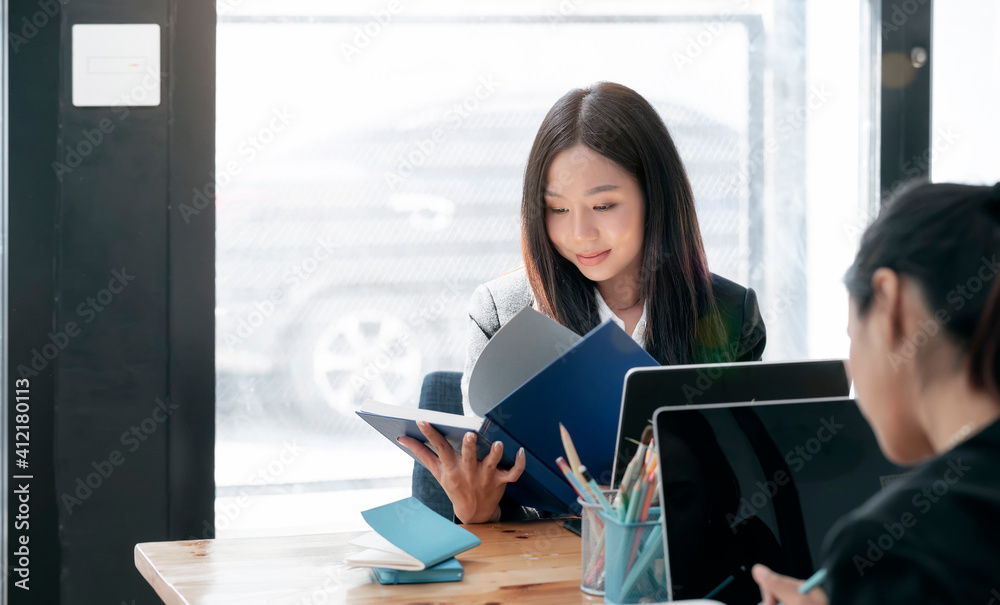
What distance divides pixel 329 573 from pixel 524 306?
0.81m

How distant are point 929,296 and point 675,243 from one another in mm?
1133

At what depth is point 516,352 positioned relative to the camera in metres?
1.23

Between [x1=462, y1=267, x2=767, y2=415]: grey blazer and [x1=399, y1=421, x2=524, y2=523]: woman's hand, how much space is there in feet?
1.37

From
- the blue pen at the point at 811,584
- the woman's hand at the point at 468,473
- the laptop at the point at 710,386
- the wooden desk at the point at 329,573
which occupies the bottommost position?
the wooden desk at the point at 329,573

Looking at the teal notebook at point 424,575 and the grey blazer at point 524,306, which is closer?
the teal notebook at point 424,575

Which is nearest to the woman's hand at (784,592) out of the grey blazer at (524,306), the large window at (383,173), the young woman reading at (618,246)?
the young woman reading at (618,246)

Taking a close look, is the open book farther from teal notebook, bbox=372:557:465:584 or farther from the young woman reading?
the young woman reading

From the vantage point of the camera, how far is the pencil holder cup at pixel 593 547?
3.36ft

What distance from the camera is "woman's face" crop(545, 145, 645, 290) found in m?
1.68

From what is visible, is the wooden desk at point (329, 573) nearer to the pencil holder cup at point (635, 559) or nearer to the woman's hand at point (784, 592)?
the pencil holder cup at point (635, 559)

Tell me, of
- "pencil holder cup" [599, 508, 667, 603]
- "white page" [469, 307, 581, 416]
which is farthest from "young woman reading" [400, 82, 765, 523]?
"pencil holder cup" [599, 508, 667, 603]

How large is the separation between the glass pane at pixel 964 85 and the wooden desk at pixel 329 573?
6.55 ft

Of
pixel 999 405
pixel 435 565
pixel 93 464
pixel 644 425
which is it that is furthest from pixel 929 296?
pixel 93 464

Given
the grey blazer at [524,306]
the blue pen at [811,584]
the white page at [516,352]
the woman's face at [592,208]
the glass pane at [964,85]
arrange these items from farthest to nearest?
Result: the glass pane at [964,85] → the grey blazer at [524,306] → the woman's face at [592,208] → the white page at [516,352] → the blue pen at [811,584]
